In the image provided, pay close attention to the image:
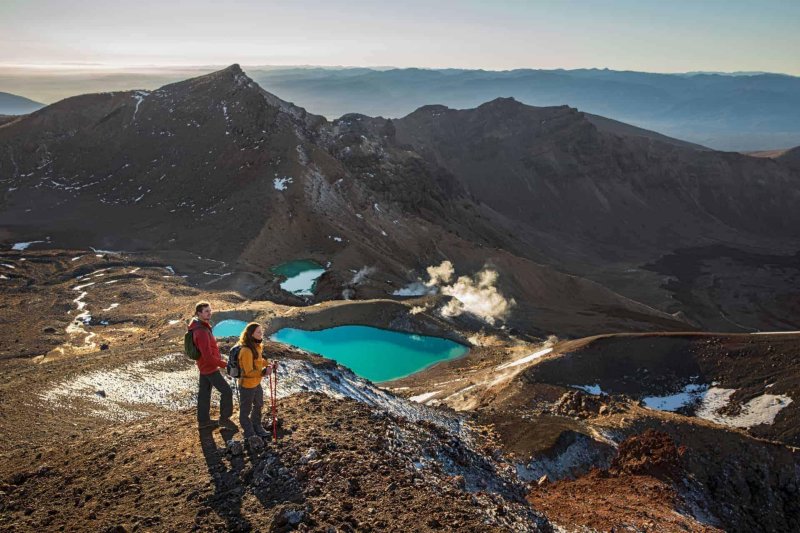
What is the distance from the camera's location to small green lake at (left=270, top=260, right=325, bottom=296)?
6209 centimetres

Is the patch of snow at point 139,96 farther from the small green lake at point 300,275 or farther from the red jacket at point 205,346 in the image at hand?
the red jacket at point 205,346

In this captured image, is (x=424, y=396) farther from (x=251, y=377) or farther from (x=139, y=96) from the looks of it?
(x=139, y=96)

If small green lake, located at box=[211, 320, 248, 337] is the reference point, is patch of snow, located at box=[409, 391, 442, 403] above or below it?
below

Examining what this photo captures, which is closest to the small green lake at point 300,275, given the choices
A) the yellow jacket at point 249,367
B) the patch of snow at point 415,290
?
the patch of snow at point 415,290

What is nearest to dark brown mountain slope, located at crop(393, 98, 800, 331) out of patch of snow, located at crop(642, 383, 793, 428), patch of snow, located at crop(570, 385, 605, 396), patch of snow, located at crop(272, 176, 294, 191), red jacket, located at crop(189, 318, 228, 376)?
patch of snow, located at crop(272, 176, 294, 191)

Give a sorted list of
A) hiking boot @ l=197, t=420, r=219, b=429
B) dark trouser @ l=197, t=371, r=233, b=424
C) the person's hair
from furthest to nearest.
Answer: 1. hiking boot @ l=197, t=420, r=219, b=429
2. dark trouser @ l=197, t=371, r=233, b=424
3. the person's hair

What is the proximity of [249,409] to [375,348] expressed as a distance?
108 ft

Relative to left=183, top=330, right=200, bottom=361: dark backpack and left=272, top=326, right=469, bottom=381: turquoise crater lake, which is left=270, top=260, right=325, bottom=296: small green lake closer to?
left=272, top=326, right=469, bottom=381: turquoise crater lake

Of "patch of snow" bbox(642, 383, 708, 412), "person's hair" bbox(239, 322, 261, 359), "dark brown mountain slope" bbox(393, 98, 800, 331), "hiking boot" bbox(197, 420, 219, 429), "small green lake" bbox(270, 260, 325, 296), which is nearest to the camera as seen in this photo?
"person's hair" bbox(239, 322, 261, 359)

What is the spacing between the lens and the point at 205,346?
1302 cm

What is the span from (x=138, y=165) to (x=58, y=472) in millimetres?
83170

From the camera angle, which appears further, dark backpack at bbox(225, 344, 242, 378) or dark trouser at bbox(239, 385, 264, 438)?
dark trouser at bbox(239, 385, 264, 438)

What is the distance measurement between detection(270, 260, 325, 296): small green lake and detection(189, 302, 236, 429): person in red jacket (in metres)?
47.7

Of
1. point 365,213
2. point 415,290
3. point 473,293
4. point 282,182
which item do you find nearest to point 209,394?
point 415,290
